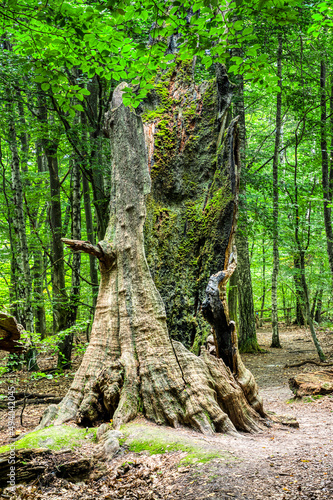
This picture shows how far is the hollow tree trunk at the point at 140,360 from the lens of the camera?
3.62 metres

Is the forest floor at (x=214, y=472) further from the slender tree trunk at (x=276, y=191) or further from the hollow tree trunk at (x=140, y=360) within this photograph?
the slender tree trunk at (x=276, y=191)

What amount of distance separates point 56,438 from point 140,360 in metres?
1.11

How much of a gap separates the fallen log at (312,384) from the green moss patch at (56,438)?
474 cm

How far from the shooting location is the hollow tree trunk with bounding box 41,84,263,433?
362 cm

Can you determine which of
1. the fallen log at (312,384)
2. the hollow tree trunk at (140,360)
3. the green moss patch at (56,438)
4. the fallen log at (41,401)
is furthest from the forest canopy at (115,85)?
the fallen log at (312,384)

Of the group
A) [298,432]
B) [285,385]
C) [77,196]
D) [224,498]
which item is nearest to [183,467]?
[224,498]

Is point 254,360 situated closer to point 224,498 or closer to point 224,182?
point 224,182

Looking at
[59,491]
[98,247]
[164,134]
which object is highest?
[164,134]

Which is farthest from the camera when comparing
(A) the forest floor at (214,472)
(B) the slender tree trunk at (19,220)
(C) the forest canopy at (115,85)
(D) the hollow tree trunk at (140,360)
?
(B) the slender tree trunk at (19,220)

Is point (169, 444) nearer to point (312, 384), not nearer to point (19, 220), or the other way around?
point (312, 384)

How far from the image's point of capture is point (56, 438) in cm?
318

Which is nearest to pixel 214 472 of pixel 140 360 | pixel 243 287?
pixel 140 360

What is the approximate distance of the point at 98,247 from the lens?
4.33m

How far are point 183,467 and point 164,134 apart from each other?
4.23 metres
